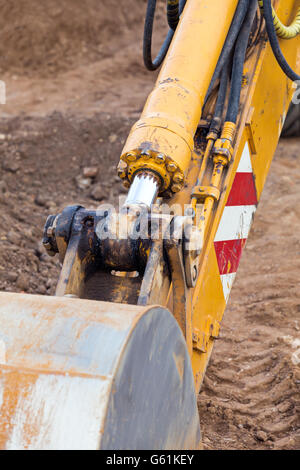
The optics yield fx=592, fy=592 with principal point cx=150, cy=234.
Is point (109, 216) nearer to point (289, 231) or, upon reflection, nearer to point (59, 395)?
point (59, 395)

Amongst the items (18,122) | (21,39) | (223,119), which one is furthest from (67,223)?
(21,39)

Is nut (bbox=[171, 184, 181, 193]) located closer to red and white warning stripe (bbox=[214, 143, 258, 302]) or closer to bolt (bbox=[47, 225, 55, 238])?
red and white warning stripe (bbox=[214, 143, 258, 302])

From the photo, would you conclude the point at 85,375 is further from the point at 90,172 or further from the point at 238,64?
the point at 90,172

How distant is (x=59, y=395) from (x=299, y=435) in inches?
66.7

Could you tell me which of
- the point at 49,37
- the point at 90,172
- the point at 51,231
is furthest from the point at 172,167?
the point at 49,37

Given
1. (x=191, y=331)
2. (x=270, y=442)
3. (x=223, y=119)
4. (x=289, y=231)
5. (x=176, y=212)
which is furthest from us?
(x=289, y=231)

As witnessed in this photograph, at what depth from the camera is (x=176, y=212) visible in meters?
1.97

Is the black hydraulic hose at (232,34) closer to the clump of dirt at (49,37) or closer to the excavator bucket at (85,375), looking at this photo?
the excavator bucket at (85,375)

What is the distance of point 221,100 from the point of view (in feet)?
7.11

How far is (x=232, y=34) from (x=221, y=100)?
0.78 ft

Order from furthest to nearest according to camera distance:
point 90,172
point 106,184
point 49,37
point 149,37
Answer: point 49,37 → point 90,172 → point 106,184 → point 149,37

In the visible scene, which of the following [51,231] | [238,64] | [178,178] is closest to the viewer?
[51,231]

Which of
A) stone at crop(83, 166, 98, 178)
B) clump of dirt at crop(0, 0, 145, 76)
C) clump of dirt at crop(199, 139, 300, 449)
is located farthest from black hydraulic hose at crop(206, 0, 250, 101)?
clump of dirt at crop(0, 0, 145, 76)

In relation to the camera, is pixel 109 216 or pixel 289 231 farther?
pixel 289 231
